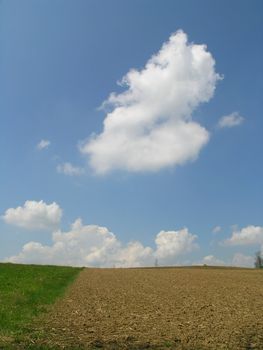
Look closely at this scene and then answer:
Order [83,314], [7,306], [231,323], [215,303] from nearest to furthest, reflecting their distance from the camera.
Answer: [231,323] → [83,314] → [7,306] → [215,303]

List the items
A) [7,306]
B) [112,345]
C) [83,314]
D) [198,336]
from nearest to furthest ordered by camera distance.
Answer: [112,345]
[198,336]
[83,314]
[7,306]

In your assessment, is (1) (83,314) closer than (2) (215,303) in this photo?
Yes

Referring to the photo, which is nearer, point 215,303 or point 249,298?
point 215,303

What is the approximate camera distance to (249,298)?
3142cm

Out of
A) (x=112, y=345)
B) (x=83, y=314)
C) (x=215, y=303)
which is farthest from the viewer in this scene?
(x=215, y=303)

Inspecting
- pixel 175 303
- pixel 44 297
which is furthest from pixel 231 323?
pixel 44 297

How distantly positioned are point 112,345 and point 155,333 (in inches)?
107

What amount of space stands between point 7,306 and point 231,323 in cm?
1205

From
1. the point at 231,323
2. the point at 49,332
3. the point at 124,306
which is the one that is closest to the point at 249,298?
the point at 124,306

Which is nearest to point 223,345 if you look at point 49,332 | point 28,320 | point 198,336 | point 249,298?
point 198,336

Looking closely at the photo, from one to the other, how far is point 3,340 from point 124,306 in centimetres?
1171

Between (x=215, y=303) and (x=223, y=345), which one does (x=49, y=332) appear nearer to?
(x=223, y=345)

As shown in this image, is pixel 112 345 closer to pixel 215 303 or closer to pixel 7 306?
pixel 7 306

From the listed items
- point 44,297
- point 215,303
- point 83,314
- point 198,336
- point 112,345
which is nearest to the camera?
point 112,345
